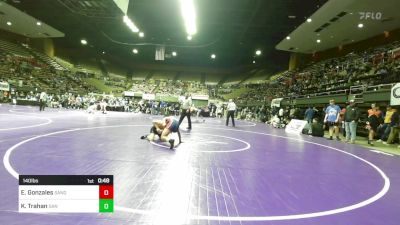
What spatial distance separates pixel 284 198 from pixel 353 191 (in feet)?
4.40

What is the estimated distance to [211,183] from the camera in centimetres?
423

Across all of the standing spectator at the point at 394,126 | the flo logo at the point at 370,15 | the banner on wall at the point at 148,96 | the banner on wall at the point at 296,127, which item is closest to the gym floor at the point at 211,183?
the standing spectator at the point at 394,126

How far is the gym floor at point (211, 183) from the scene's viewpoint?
118 inches

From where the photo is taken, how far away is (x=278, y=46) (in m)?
31.0

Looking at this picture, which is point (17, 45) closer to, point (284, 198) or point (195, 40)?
point (195, 40)

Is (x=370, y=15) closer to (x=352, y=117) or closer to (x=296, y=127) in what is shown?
(x=296, y=127)

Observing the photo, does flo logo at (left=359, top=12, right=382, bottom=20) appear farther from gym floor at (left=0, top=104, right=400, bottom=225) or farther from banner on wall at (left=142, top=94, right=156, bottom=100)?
banner on wall at (left=142, top=94, right=156, bottom=100)

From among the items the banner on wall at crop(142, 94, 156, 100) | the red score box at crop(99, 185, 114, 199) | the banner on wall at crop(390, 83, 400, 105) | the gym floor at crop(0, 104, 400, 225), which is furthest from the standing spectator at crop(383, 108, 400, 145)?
the banner on wall at crop(142, 94, 156, 100)

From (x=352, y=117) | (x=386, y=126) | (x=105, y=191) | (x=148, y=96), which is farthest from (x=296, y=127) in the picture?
(x=148, y=96)

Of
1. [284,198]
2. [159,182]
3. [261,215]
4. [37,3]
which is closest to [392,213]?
[284,198]
